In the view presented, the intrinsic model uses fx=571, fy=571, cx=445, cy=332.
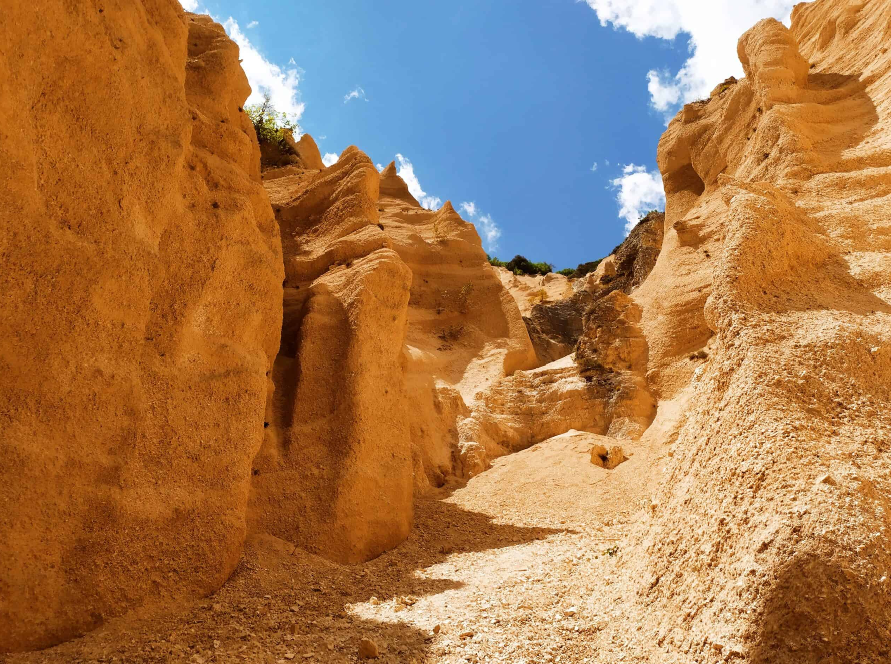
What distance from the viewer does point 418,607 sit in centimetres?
434

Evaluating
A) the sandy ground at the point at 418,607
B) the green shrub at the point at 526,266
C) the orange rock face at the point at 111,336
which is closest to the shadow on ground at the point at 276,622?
the sandy ground at the point at 418,607

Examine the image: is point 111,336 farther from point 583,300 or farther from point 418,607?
point 583,300

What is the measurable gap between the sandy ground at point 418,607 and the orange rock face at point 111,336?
0.39m

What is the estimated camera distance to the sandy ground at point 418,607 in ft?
11.2

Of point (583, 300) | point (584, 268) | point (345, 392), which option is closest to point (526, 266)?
point (584, 268)

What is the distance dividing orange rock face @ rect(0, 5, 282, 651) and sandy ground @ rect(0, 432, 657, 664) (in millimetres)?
392

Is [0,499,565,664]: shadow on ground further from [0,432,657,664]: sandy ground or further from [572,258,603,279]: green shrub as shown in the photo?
[572,258,603,279]: green shrub

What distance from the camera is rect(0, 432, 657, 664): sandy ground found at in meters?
3.41

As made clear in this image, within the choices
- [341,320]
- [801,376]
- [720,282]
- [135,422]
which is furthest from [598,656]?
[341,320]

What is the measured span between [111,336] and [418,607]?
120 inches

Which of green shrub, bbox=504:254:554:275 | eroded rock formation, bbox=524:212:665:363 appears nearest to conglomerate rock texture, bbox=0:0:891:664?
eroded rock formation, bbox=524:212:665:363

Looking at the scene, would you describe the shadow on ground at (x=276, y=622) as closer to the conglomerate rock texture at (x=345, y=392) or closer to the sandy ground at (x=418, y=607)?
the sandy ground at (x=418, y=607)

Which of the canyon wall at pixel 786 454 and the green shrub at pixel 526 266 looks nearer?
the canyon wall at pixel 786 454

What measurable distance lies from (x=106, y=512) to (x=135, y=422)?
0.66 m
